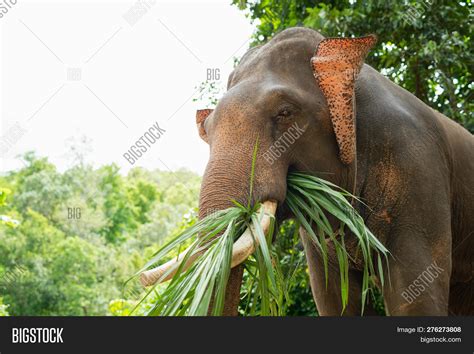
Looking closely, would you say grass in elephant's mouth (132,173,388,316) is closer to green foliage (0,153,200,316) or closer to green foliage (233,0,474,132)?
green foliage (233,0,474,132)

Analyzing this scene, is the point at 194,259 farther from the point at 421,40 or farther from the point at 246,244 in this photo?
the point at 421,40

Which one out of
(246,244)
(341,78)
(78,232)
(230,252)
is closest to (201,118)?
(341,78)

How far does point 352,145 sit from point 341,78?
330 mm

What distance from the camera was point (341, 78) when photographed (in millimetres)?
3922

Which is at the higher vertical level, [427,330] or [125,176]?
[125,176]

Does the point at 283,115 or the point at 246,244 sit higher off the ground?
the point at 283,115

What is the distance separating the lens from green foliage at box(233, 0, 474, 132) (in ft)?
21.2

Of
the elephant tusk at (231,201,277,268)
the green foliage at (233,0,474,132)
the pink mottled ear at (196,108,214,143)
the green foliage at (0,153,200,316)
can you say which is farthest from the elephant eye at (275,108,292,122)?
the green foliage at (0,153,200,316)

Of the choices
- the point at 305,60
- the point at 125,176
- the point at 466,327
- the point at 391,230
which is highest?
the point at 125,176

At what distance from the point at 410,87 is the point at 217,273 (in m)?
4.39

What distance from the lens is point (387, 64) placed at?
22.0 ft

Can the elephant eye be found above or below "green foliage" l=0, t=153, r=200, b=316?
below

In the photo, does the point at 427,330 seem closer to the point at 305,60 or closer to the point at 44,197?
the point at 305,60

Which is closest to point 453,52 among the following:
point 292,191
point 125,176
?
point 292,191
